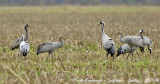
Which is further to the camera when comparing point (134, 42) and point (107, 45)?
point (134, 42)

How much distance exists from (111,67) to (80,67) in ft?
2.65

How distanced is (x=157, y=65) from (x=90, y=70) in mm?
1950

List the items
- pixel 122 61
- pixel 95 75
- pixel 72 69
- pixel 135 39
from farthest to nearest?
pixel 135 39 → pixel 122 61 → pixel 72 69 → pixel 95 75

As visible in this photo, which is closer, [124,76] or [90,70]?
[124,76]

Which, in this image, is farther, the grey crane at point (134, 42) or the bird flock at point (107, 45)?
the grey crane at point (134, 42)

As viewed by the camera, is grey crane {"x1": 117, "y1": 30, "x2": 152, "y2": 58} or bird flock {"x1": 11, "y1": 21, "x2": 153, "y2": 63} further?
grey crane {"x1": 117, "y1": 30, "x2": 152, "y2": 58}

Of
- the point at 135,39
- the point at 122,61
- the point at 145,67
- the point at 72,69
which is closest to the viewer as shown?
the point at 72,69

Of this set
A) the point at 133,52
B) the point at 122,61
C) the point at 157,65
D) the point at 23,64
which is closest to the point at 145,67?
the point at 157,65

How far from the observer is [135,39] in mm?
10594

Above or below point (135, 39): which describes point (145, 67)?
below

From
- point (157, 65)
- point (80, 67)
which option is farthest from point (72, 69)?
point (157, 65)

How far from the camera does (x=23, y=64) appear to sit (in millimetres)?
9055

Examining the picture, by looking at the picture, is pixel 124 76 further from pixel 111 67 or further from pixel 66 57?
pixel 66 57

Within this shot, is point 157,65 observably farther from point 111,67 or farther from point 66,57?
point 66,57
